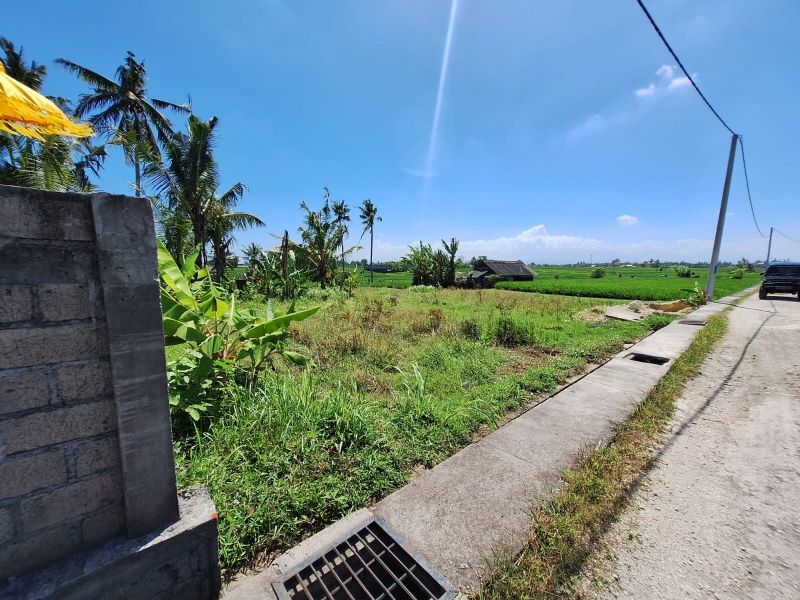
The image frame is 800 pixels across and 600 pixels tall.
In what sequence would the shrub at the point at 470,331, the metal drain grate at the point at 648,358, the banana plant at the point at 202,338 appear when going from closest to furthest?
the banana plant at the point at 202,338 < the metal drain grate at the point at 648,358 < the shrub at the point at 470,331

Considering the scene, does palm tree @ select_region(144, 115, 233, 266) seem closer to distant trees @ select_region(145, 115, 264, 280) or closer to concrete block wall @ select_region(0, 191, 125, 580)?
distant trees @ select_region(145, 115, 264, 280)

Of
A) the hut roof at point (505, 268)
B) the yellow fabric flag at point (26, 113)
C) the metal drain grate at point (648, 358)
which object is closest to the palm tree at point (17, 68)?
the yellow fabric flag at point (26, 113)

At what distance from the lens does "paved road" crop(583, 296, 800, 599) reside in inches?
70.2

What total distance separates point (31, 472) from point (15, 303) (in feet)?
2.32

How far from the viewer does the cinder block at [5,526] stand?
125 cm

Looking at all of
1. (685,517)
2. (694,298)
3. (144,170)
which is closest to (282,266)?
(144,170)

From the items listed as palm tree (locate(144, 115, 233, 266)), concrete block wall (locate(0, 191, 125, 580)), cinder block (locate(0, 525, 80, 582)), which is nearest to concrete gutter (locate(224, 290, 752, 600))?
cinder block (locate(0, 525, 80, 582))

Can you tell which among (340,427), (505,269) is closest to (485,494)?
(340,427)

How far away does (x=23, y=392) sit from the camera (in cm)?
125

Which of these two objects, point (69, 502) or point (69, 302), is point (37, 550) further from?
point (69, 302)

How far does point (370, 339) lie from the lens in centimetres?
641

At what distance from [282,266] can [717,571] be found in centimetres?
1639

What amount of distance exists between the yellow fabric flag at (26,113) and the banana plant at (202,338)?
111cm

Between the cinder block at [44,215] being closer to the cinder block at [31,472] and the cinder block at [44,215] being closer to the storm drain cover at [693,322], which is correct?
the cinder block at [31,472]
